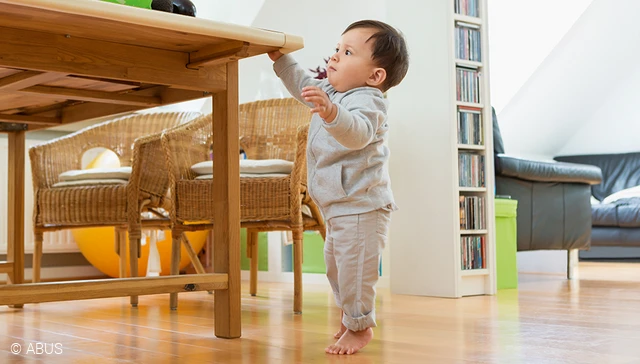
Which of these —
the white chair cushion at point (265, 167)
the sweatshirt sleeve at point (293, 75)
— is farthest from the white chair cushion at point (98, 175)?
the sweatshirt sleeve at point (293, 75)

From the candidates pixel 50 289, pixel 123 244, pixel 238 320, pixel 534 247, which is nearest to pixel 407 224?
pixel 534 247

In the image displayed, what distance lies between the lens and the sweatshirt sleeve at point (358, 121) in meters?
1.52

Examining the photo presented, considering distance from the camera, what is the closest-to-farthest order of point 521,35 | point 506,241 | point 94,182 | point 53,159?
point 94,182 < point 53,159 < point 506,241 < point 521,35

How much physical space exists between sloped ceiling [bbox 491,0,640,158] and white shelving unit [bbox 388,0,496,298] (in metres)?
2.63

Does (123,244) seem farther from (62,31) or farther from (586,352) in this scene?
(586,352)

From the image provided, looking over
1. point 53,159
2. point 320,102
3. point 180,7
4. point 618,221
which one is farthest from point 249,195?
point 618,221

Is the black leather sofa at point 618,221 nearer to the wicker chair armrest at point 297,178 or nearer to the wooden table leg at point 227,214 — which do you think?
the wicker chair armrest at point 297,178

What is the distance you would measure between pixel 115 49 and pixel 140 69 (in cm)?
8

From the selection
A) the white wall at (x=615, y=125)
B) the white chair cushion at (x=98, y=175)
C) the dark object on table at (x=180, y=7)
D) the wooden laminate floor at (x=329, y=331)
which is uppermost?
the white wall at (x=615, y=125)

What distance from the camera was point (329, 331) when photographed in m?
2.08

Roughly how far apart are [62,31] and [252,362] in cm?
81

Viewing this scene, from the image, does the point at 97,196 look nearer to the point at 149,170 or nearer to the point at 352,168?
the point at 149,170

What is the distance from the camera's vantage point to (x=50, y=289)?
159cm

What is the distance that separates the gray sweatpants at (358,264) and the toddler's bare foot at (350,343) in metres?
0.02
